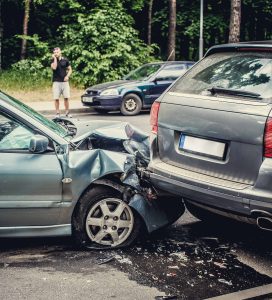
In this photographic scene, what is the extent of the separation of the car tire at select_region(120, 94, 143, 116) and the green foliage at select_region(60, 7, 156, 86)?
6163 mm

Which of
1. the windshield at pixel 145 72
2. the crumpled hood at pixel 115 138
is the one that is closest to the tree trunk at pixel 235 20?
the windshield at pixel 145 72

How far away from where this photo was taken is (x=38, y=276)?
453 cm

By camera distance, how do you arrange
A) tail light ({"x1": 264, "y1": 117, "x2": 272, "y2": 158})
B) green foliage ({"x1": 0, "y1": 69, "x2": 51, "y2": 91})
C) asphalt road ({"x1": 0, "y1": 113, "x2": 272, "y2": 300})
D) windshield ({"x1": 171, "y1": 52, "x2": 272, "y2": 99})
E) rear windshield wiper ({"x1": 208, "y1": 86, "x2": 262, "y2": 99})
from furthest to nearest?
green foliage ({"x1": 0, "y1": 69, "x2": 51, "y2": 91}) < windshield ({"x1": 171, "y1": 52, "x2": 272, "y2": 99}) < rear windshield wiper ({"x1": 208, "y1": 86, "x2": 262, "y2": 99}) < asphalt road ({"x1": 0, "y1": 113, "x2": 272, "y2": 300}) < tail light ({"x1": 264, "y1": 117, "x2": 272, "y2": 158})

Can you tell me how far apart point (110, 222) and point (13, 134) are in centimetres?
111

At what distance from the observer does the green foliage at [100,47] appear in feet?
74.1

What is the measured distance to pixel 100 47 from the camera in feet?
75.4

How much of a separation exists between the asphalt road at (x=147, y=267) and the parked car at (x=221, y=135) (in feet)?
1.63

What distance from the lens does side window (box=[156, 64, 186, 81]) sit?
1698cm

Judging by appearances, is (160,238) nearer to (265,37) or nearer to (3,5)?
(3,5)

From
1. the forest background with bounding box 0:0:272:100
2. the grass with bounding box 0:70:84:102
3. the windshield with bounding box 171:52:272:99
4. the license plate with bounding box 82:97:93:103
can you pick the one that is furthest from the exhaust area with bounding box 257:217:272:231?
the forest background with bounding box 0:0:272:100

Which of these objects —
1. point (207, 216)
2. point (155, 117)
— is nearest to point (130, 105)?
point (207, 216)

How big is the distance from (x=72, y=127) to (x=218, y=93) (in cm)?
194

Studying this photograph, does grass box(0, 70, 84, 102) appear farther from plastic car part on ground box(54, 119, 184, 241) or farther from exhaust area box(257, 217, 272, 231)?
exhaust area box(257, 217, 272, 231)

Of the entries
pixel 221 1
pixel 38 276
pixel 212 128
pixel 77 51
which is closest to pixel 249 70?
pixel 212 128
